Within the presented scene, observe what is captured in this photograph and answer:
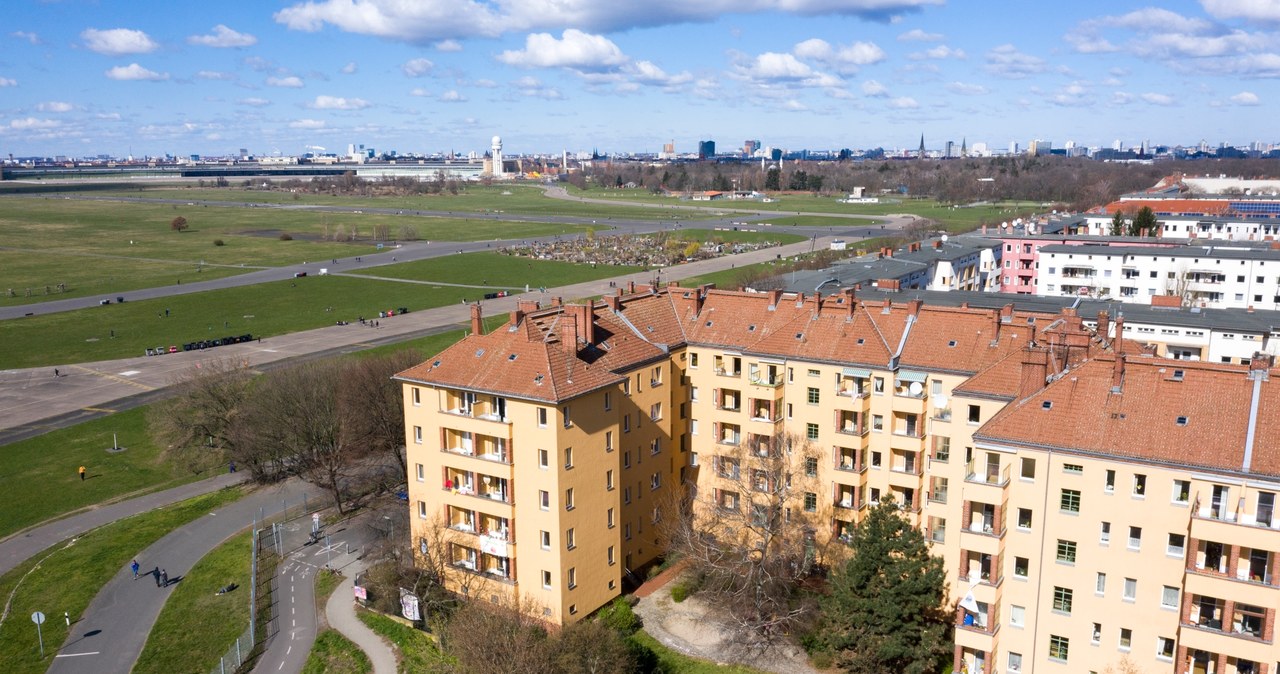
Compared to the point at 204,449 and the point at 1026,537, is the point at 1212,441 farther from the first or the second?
the point at 204,449

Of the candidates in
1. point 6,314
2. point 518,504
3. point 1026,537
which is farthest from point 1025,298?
point 6,314

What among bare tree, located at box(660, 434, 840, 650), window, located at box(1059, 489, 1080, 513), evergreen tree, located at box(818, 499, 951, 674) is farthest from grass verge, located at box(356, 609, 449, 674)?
window, located at box(1059, 489, 1080, 513)

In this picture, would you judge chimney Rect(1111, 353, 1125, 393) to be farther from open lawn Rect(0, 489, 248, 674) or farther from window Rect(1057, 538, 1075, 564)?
open lawn Rect(0, 489, 248, 674)

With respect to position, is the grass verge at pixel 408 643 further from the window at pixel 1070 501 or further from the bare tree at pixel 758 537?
the window at pixel 1070 501

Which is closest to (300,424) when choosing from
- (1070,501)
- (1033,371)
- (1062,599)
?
(1033,371)

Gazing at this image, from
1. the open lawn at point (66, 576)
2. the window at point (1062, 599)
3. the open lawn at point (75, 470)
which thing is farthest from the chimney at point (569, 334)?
the open lawn at point (75, 470)

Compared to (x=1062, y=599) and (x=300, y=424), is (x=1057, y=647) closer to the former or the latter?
(x=1062, y=599)

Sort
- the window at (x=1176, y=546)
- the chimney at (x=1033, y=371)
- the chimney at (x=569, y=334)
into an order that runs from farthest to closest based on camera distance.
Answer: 1. the chimney at (x=569, y=334)
2. the chimney at (x=1033, y=371)
3. the window at (x=1176, y=546)
